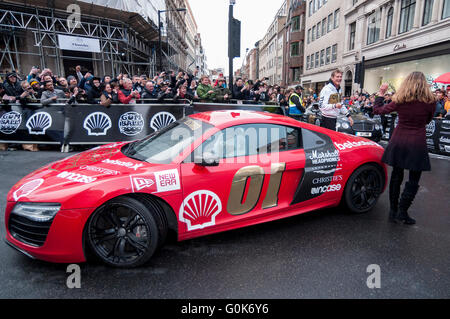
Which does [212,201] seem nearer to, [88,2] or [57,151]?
[57,151]

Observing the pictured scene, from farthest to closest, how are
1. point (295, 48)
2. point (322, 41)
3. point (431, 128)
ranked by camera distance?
point (295, 48) < point (322, 41) < point (431, 128)

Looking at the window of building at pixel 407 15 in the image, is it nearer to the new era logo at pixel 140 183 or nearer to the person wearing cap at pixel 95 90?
the person wearing cap at pixel 95 90

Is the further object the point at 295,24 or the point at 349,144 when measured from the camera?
the point at 295,24

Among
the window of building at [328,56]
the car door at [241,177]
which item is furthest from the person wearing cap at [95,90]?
the window of building at [328,56]

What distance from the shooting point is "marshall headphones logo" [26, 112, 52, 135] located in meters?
7.42

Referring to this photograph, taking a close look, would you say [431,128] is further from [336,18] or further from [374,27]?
[336,18]

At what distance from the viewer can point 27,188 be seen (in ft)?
8.17

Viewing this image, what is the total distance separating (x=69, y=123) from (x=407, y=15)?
22.7m

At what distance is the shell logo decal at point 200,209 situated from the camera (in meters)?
2.70

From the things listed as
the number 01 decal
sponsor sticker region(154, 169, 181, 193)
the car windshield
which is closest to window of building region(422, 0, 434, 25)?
the number 01 decal

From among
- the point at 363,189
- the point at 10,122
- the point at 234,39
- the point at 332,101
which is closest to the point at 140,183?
the point at 363,189

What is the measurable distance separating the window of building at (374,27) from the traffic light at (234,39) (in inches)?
831

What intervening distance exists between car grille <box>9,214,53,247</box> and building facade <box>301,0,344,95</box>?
2925 cm
